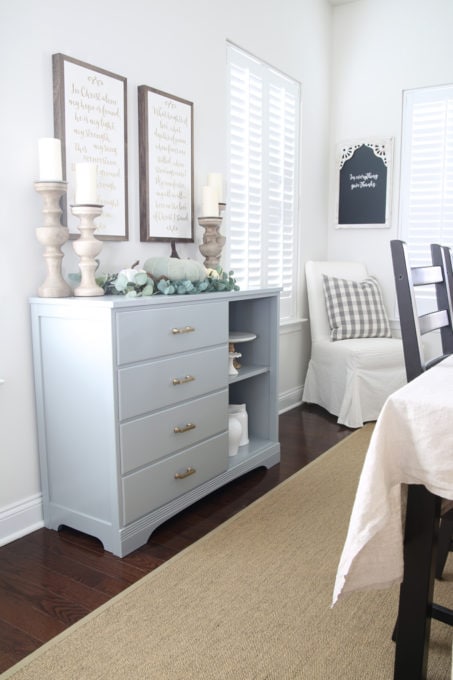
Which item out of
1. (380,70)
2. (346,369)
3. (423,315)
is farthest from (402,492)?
(380,70)

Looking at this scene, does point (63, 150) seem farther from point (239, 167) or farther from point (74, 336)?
point (239, 167)

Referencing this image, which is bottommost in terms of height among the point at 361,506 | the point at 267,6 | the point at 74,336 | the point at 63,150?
the point at 361,506

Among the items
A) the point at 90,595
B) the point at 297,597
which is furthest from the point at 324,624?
the point at 90,595

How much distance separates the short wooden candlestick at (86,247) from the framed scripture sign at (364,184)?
2524mm

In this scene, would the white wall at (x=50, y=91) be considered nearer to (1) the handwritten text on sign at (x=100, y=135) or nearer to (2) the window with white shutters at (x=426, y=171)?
(1) the handwritten text on sign at (x=100, y=135)

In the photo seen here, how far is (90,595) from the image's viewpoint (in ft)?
5.82

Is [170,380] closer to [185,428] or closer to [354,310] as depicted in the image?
[185,428]

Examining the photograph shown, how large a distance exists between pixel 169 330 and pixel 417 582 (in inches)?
48.7

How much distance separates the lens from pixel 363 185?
4.10 metres

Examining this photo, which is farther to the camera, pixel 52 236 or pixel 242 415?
pixel 242 415

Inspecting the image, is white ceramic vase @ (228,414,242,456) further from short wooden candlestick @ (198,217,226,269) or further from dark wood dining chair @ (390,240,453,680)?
dark wood dining chair @ (390,240,453,680)

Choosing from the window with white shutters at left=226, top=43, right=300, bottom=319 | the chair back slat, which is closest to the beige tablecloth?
the chair back slat

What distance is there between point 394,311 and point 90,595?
3.01 m

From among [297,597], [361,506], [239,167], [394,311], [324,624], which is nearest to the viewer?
[361,506]
